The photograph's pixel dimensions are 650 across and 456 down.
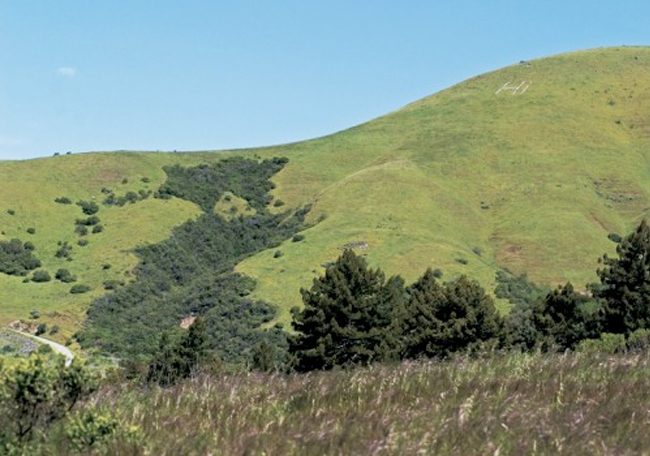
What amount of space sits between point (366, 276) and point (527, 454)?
58805 mm

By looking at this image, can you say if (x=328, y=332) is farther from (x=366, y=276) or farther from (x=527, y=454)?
(x=527, y=454)

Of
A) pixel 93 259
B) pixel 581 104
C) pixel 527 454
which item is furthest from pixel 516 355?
pixel 581 104

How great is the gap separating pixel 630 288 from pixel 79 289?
8979cm

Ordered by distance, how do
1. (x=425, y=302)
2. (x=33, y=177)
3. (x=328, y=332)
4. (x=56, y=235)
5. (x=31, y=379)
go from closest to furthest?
(x=31, y=379)
(x=328, y=332)
(x=425, y=302)
(x=56, y=235)
(x=33, y=177)

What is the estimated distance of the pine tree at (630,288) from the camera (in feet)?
194

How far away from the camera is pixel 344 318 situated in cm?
6256

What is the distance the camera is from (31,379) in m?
6.51

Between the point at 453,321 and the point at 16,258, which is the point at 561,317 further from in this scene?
the point at 16,258

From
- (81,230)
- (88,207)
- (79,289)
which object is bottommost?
(79,289)

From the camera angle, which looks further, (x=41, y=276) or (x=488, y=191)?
(x=488, y=191)

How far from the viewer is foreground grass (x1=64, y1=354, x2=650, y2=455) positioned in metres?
5.88

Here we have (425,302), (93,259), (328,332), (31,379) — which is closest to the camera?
(31,379)

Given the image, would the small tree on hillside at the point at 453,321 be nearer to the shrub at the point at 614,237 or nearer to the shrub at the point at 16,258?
the shrub at the point at 614,237

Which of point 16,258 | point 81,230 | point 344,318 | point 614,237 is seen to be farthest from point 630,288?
point 81,230
